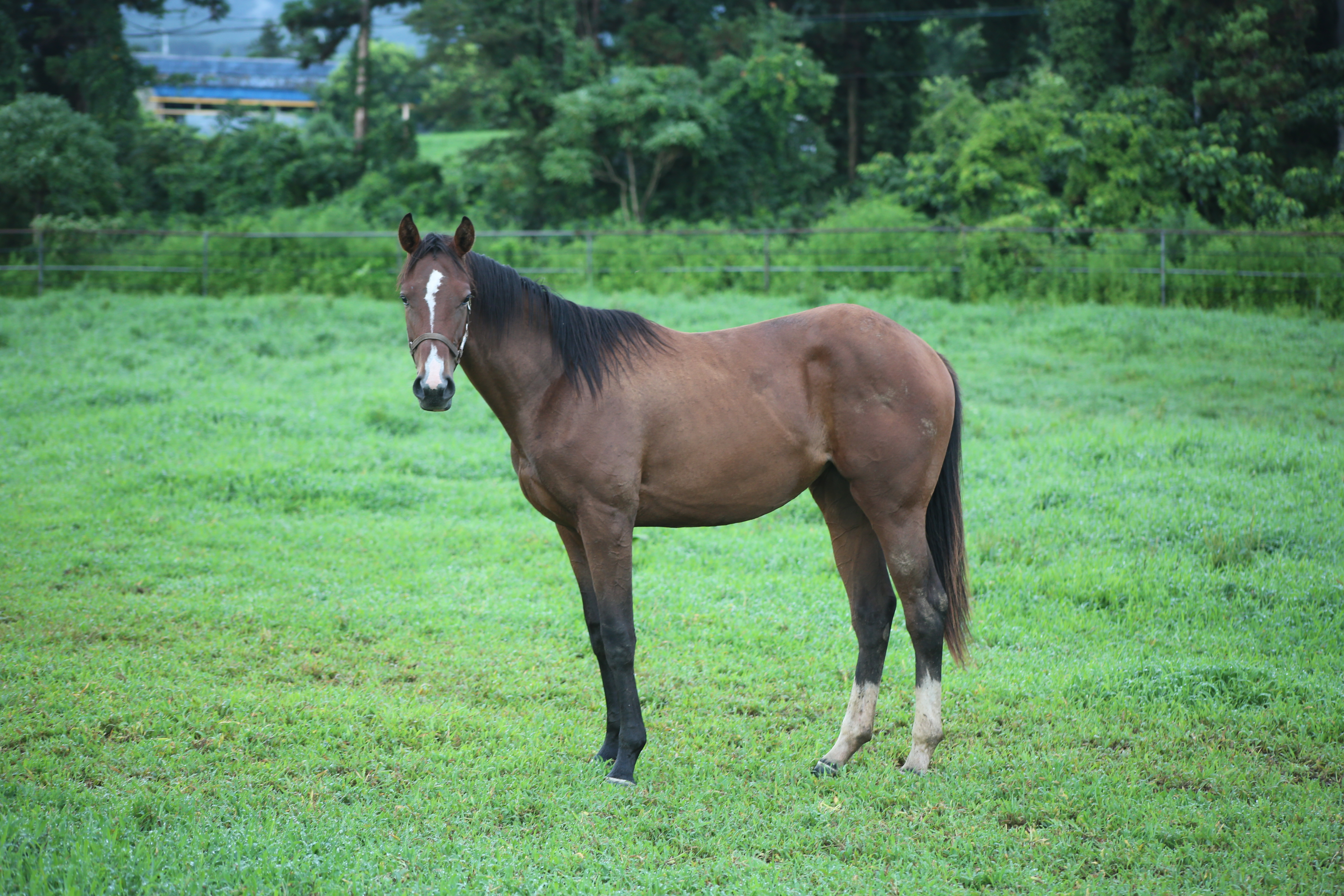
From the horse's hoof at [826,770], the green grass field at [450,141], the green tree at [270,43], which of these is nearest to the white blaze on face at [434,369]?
the horse's hoof at [826,770]

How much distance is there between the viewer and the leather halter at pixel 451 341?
3627mm

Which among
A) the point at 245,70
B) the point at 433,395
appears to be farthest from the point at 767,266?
the point at 245,70

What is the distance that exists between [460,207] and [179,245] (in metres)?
8.43

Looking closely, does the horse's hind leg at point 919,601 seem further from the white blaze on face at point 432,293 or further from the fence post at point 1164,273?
the fence post at point 1164,273

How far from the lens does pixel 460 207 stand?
2625 cm

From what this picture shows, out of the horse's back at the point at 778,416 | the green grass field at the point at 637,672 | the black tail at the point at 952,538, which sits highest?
the horse's back at the point at 778,416

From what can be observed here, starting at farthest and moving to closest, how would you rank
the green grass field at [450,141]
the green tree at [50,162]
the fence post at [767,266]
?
the green grass field at [450,141] < the green tree at [50,162] < the fence post at [767,266]

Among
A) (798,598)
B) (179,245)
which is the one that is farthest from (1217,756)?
(179,245)

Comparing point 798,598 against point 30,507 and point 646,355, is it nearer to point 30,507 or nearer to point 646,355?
point 646,355

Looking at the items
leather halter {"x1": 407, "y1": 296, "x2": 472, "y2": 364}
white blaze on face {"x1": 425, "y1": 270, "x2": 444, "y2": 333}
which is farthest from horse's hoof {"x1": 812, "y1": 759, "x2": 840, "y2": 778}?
white blaze on face {"x1": 425, "y1": 270, "x2": 444, "y2": 333}

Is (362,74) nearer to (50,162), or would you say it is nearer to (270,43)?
(270,43)

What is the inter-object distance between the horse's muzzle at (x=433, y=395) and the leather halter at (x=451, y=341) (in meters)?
0.13

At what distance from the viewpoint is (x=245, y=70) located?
64.5 metres

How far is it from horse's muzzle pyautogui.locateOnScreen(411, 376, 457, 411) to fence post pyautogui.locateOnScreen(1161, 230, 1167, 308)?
14339 mm
